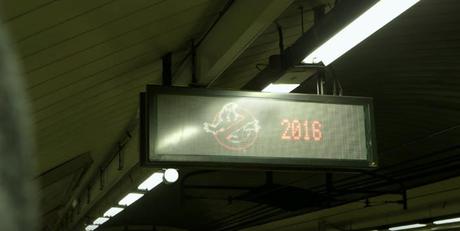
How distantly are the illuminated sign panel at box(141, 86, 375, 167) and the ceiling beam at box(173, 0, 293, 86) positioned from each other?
40 centimetres

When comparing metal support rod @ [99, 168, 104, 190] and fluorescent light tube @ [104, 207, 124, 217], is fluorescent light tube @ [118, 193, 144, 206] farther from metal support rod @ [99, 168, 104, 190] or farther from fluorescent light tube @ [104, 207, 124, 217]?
fluorescent light tube @ [104, 207, 124, 217]

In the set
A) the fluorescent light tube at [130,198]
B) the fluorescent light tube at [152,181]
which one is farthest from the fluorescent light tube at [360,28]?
the fluorescent light tube at [130,198]

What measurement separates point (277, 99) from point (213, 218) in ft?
47.9

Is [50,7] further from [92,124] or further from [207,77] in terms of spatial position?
[92,124]

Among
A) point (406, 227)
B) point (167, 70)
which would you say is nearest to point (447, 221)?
point (406, 227)

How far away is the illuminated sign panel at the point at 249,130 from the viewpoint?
376 centimetres

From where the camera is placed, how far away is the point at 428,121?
9.93 metres

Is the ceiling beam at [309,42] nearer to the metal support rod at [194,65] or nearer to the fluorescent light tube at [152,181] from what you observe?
the metal support rod at [194,65]

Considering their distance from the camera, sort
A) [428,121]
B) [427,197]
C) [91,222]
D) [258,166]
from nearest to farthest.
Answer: [258,166], [428,121], [427,197], [91,222]

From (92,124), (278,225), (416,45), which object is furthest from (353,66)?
(278,225)

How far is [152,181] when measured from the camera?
8.38 metres

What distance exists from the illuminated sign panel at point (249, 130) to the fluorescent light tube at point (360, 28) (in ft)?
1.25

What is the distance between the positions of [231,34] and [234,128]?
2.30 ft

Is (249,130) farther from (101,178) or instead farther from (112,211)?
(112,211)
